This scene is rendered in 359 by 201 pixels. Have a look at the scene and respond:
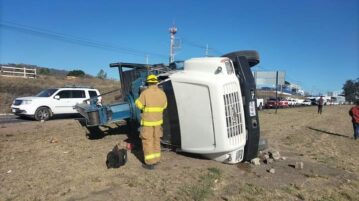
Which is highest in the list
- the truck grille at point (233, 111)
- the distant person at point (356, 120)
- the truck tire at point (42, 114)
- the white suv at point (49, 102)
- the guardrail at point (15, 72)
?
the guardrail at point (15, 72)

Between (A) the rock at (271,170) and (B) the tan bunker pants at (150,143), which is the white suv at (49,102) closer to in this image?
(B) the tan bunker pants at (150,143)

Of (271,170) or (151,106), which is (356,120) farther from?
(151,106)

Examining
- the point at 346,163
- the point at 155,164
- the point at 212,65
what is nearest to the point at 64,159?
the point at 155,164

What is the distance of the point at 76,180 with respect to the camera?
20.9 feet

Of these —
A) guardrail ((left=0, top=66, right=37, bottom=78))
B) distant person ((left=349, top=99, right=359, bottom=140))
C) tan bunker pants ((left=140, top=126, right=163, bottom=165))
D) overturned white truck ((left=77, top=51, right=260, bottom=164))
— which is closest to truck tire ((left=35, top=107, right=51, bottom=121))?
overturned white truck ((left=77, top=51, right=260, bottom=164))

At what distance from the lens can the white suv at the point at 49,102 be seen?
1834 centimetres

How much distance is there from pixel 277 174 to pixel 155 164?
7.89 feet

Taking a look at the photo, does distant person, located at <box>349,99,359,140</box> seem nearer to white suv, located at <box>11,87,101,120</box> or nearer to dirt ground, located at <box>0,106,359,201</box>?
dirt ground, located at <box>0,106,359,201</box>

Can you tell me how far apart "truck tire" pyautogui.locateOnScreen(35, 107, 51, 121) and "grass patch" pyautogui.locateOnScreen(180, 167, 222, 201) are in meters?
13.2

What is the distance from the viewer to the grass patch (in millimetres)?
5820

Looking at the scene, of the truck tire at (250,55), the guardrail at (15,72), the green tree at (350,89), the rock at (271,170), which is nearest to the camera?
the rock at (271,170)

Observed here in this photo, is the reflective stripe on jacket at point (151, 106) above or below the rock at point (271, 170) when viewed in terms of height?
above

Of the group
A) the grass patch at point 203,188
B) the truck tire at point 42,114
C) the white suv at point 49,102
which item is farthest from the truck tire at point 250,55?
the truck tire at point 42,114

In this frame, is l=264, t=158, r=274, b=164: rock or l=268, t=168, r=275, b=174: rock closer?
l=268, t=168, r=275, b=174: rock
